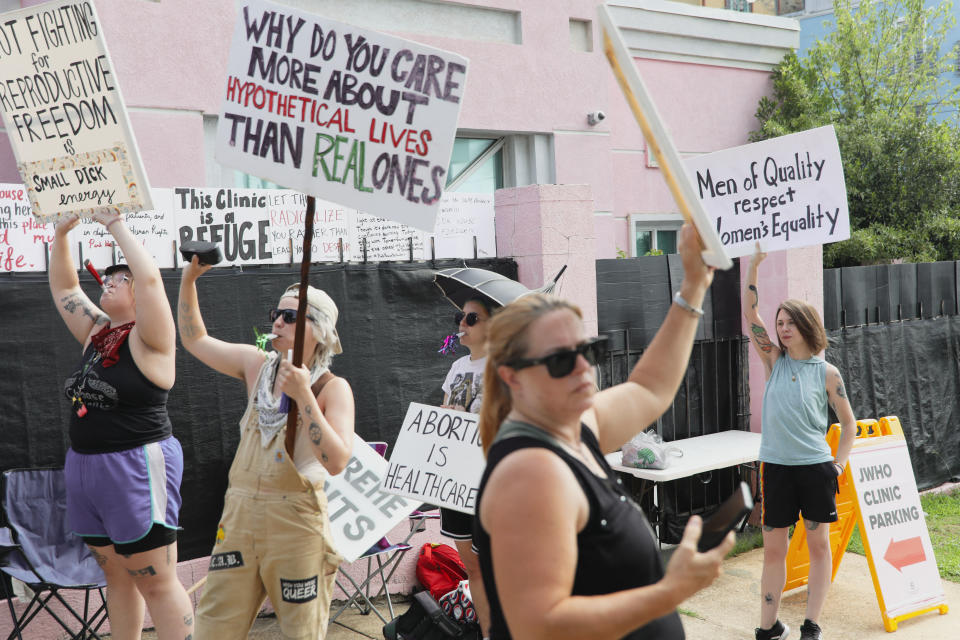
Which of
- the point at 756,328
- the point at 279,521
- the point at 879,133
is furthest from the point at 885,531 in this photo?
the point at 879,133

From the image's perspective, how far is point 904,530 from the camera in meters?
5.94

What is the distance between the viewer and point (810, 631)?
5.17 metres

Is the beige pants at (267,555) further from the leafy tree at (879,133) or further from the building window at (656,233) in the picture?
the leafy tree at (879,133)

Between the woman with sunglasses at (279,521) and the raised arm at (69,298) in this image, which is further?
the raised arm at (69,298)

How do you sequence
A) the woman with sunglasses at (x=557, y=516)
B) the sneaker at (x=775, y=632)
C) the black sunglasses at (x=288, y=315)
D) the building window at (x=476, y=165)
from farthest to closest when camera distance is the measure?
the building window at (x=476, y=165)
the sneaker at (x=775, y=632)
the black sunglasses at (x=288, y=315)
the woman with sunglasses at (x=557, y=516)

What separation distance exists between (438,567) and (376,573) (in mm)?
497

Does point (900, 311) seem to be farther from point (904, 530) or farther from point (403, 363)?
point (403, 363)

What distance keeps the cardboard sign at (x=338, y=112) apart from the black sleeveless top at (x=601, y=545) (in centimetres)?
155

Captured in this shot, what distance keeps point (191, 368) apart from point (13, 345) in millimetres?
956

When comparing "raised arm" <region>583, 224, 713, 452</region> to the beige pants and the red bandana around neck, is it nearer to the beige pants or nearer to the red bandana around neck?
the beige pants

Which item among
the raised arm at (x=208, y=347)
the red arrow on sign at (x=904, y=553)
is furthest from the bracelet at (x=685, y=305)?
the red arrow on sign at (x=904, y=553)

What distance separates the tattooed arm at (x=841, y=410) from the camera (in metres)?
5.30

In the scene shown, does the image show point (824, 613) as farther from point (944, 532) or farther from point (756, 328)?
point (944, 532)

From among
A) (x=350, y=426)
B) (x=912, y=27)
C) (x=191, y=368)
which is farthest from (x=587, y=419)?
(x=912, y=27)
